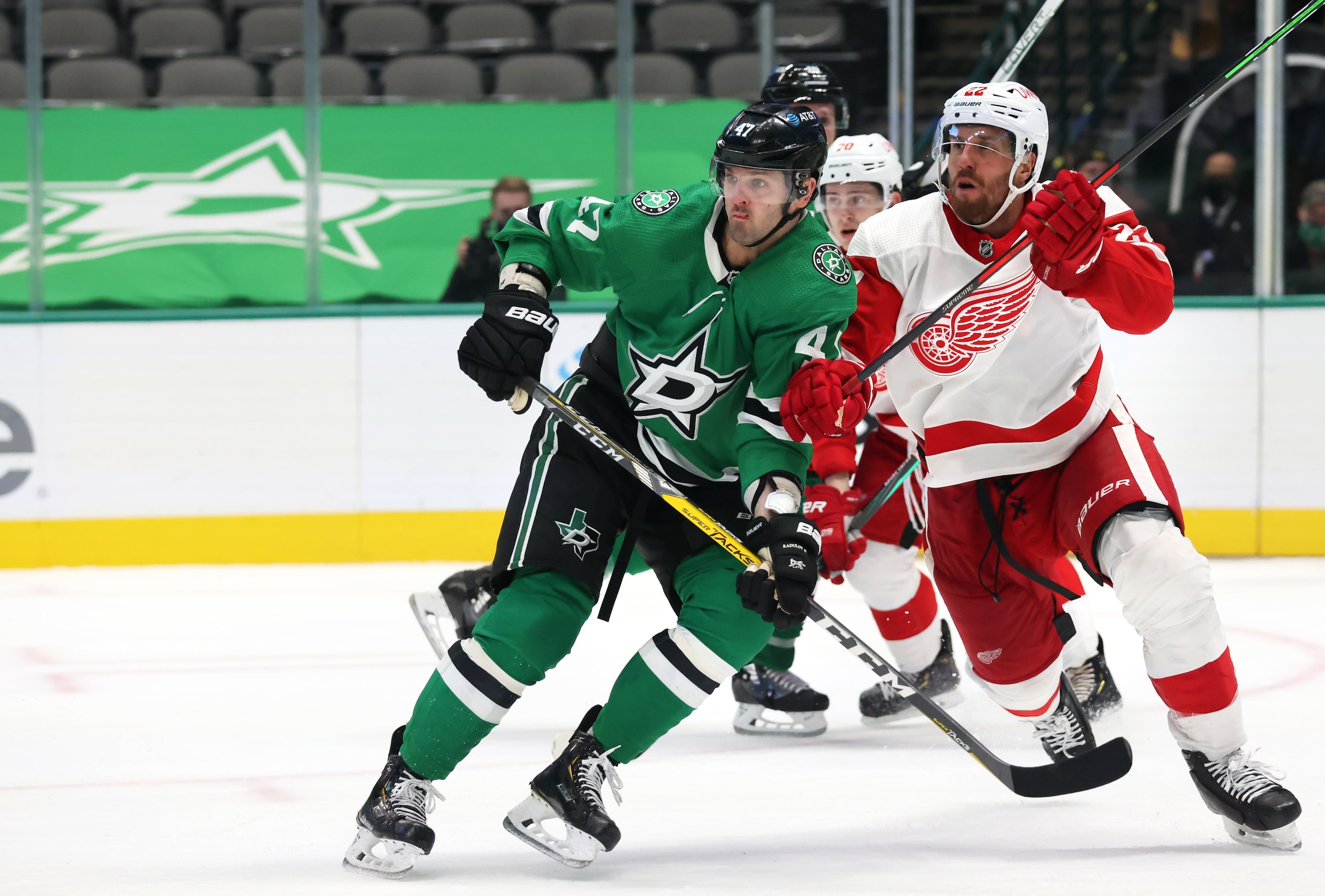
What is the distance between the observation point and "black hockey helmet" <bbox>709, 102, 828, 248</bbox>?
88.9 inches

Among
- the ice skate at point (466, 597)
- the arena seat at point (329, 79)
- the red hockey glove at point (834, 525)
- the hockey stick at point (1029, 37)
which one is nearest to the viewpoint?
the red hockey glove at point (834, 525)

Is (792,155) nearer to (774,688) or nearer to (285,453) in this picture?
(774,688)

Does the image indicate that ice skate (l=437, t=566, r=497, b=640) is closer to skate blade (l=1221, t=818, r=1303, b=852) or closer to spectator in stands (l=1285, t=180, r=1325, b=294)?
skate blade (l=1221, t=818, r=1303, b=852)

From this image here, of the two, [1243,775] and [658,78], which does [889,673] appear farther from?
[658,78]

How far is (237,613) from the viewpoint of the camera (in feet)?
15.4

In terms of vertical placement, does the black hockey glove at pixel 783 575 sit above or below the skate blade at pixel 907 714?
above

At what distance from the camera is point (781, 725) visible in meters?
3.30

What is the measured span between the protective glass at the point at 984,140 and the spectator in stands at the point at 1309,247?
3718 millimetres

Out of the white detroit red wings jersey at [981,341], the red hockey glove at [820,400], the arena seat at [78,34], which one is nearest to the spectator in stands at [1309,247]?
the white detroit red wings jersey at [981,341]

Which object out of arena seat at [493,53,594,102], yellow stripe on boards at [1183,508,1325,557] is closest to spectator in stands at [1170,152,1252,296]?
yellow stripe on boards at [1183,508,1325,557]

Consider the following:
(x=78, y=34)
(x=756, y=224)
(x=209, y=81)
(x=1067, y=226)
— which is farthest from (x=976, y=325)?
→ (x=78, y=34)

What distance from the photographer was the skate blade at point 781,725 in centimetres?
329

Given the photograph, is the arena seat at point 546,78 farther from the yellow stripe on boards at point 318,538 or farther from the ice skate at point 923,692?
the ice skate at point 923,692

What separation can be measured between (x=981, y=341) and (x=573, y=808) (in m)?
1.02
